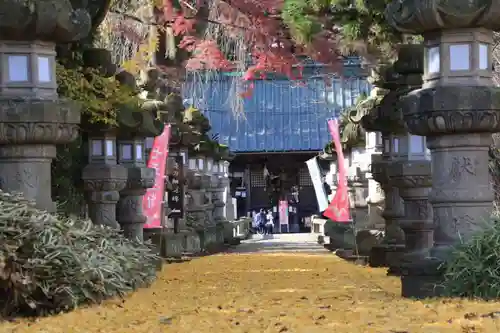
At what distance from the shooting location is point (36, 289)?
24.8ft

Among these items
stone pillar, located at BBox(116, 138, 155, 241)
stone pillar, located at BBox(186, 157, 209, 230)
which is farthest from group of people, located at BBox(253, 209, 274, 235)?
stone pillar, located at BBox(116, 138, 155, 241)

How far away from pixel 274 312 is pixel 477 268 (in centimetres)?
159

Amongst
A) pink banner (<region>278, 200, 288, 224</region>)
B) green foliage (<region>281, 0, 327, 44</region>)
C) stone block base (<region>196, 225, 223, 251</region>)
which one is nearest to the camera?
green foliage (<region>281, 0, 327, 44</region>)

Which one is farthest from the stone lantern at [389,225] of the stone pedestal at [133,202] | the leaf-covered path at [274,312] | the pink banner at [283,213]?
the pink banner at [283,213]

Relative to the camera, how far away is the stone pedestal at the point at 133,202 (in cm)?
1361

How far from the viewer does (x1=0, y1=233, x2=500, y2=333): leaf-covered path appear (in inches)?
260

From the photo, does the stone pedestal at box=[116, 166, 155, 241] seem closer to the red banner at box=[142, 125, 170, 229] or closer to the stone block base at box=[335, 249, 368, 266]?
the red banner at box=[142, 125, 170, 229]

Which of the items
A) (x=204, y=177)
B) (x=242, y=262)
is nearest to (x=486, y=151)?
(x=242, y=262)

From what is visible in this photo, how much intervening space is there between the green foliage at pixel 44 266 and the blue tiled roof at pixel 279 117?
27760 millimetres

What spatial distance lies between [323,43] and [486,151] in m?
8.19

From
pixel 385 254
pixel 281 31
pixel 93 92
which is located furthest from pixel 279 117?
pixel 93 92

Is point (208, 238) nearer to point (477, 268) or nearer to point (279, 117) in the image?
point (279, 117)

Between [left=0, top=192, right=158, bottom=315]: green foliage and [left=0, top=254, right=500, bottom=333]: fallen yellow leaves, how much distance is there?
0.58 feet

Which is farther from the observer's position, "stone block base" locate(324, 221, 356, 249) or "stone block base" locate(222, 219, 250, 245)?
"stone block base" locate(222, 219, 250, 245)
